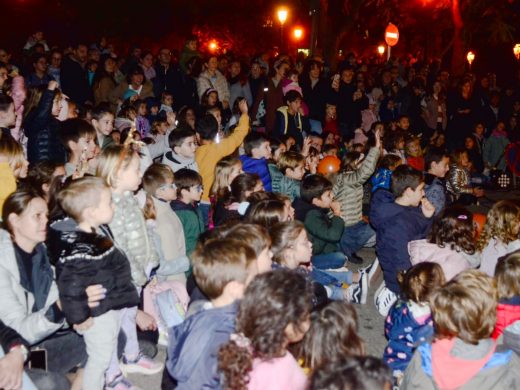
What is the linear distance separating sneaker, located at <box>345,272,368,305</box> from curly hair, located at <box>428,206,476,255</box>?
1243 millimetres

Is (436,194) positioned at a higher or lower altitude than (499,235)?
higher

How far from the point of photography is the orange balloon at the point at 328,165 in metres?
8.53

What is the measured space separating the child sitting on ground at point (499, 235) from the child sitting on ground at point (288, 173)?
94.8 inches

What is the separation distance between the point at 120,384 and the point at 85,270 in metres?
1.14

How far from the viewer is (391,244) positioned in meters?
5.71

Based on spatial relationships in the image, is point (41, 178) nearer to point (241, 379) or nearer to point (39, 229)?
point (39, 229)

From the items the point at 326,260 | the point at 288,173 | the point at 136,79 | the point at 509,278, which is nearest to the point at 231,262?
the point at 509,278

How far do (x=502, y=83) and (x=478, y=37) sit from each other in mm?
4001

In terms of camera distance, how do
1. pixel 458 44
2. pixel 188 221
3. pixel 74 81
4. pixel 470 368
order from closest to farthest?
pixel 470 368 < pixel 188 221 < pixel 74 81 < pixel 458 44

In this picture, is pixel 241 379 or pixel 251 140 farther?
pixel 251 140

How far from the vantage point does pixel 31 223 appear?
3.85 metres

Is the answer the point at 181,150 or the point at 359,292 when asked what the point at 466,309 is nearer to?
the point at 359,292

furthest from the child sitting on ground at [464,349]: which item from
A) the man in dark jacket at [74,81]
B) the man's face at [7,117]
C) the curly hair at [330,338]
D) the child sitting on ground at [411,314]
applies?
the man in dark jacket at [74,81]

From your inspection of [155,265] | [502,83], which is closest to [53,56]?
[155,265]
